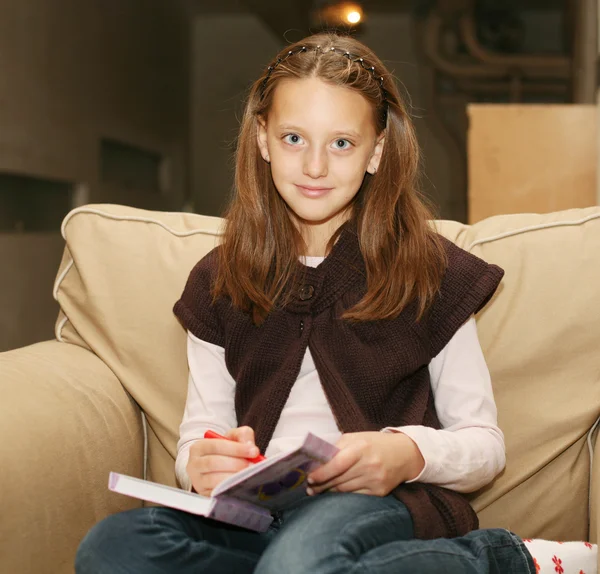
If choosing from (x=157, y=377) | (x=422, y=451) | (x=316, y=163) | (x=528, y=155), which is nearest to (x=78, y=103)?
(x=528, y=155)

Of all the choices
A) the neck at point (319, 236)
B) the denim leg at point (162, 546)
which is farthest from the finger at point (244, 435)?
the neck at point (319, 236)

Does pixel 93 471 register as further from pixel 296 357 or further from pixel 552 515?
pixel 552 515

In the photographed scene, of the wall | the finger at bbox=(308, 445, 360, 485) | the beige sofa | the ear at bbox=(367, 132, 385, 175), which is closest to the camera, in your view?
the finger at bbox=(308, 445, 360, 485)

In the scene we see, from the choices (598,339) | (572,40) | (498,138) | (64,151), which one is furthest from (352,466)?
(572,40)

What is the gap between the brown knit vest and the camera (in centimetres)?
101

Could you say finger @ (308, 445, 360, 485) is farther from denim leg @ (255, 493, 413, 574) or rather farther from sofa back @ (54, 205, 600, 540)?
sofa back @ (54, 205, 600, 540)

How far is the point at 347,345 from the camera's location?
1037 millimetres

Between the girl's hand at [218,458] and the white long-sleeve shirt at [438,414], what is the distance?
8cm

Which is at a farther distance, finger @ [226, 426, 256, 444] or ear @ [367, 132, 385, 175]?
ear @ [367, 132, 385, 175]

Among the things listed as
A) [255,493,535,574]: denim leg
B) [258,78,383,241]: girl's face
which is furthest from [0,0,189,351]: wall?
[255,493,535,574]: denim leg

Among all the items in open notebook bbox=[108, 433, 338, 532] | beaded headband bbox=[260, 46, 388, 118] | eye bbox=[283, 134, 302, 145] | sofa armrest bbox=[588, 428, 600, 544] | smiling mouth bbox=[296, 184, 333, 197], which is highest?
beaded headband bbox=[260, 46, 388, 118]

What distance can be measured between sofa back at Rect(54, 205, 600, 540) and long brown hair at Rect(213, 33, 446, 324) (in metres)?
0.16

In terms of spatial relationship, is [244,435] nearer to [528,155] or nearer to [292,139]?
[292,139]

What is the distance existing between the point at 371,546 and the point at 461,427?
0.73 ft
